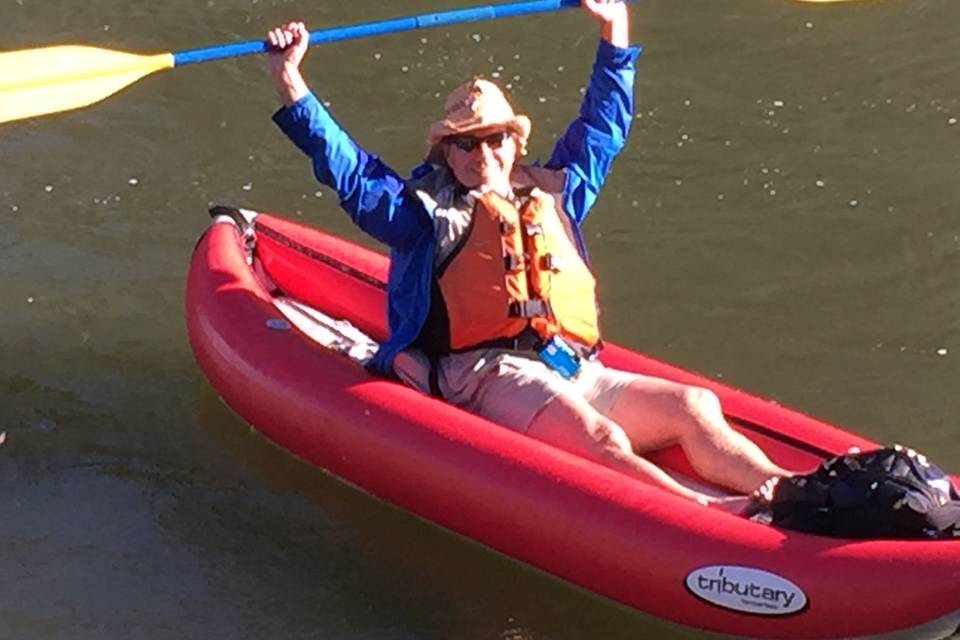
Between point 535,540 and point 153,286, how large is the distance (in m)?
1.96

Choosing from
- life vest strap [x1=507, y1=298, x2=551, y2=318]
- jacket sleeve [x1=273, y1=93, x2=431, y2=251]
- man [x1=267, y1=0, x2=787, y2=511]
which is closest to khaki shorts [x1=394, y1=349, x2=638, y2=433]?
man [x1=267, y1=0, x2=787, y2=511]

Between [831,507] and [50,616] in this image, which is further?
[50,616]

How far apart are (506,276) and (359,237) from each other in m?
1.54

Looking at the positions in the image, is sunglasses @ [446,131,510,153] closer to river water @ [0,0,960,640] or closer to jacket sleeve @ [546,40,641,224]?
jacket sleeve @ [546,40,641,224]

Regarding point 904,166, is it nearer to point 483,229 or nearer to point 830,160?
point 830,160

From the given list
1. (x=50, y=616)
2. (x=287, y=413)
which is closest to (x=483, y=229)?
(x=287, y=413)

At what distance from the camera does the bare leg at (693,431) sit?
152 inches

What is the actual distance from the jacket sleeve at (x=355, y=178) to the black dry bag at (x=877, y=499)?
1.16m

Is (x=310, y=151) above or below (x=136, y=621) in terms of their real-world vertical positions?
above

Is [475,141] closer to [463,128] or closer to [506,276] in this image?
[463,128]

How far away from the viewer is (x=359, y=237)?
557 cm

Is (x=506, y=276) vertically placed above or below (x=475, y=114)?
below

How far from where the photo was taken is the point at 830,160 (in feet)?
19.2

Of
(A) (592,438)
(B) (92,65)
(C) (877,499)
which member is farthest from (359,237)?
(C) (877,499)
